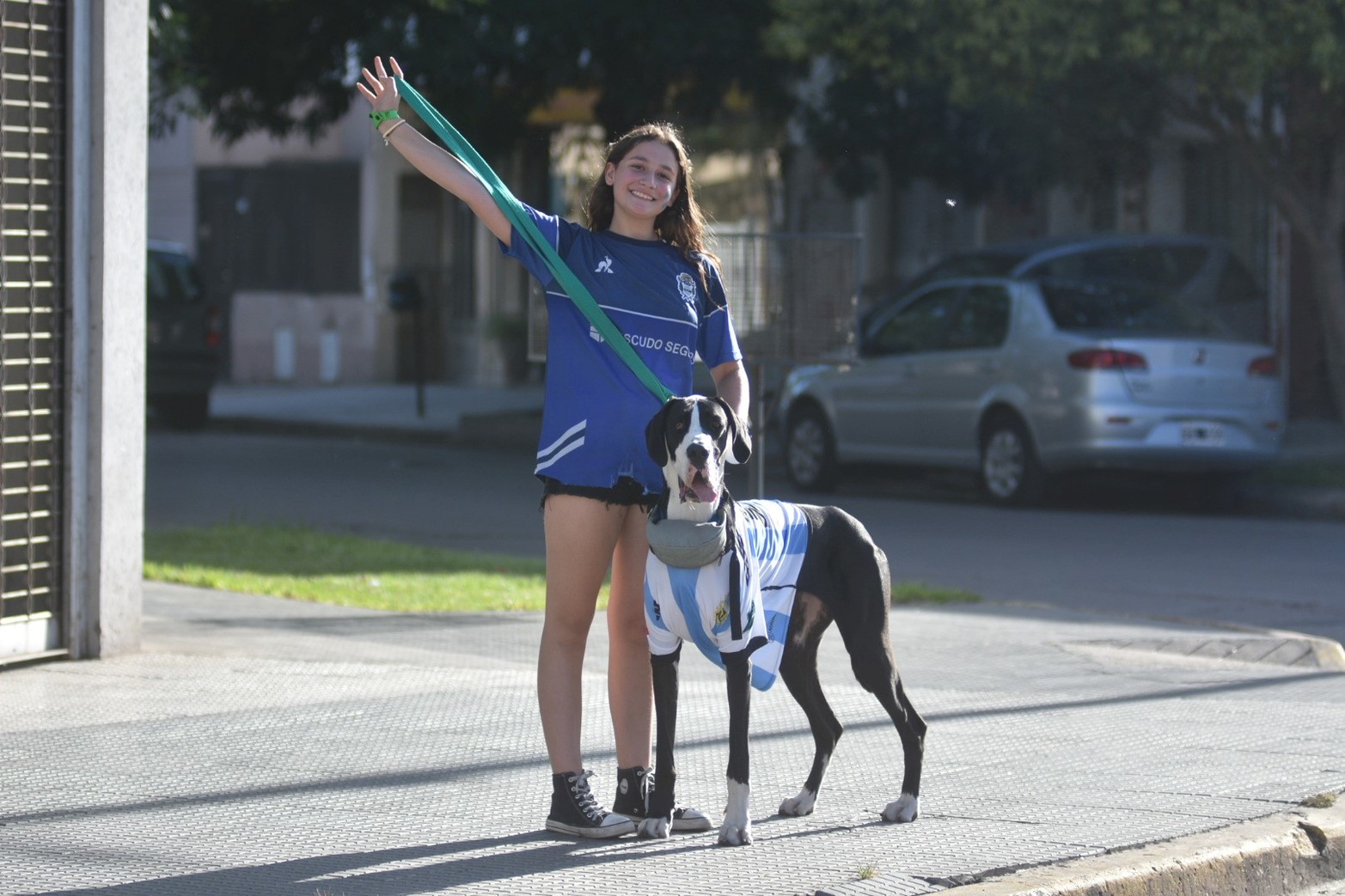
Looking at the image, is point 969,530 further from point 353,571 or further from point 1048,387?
point 353,571

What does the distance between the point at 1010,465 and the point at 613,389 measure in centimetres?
968

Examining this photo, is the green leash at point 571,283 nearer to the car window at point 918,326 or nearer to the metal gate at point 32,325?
the metal gate at point 32,325

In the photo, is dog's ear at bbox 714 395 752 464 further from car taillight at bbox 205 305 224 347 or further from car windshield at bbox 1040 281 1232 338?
car taillight at bbox 205 305 224 347

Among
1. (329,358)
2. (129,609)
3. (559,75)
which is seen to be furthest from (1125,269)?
(329,358)

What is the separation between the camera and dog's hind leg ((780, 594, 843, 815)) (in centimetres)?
518

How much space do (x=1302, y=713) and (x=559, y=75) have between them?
1226cm

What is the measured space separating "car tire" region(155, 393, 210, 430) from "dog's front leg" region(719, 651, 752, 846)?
17861mm

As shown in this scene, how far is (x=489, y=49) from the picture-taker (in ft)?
56.3

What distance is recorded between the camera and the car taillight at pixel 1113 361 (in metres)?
13.6

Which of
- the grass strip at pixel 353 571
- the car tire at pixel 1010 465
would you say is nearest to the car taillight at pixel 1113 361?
the car tire at pixel 1010 465

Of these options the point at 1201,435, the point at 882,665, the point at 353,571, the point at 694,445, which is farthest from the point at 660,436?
the point at 1201,435

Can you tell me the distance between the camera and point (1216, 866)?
487 cm

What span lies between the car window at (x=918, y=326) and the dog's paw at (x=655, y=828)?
33.9 ft

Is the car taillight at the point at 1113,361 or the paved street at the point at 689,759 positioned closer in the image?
the paved street at the point at 689,759
